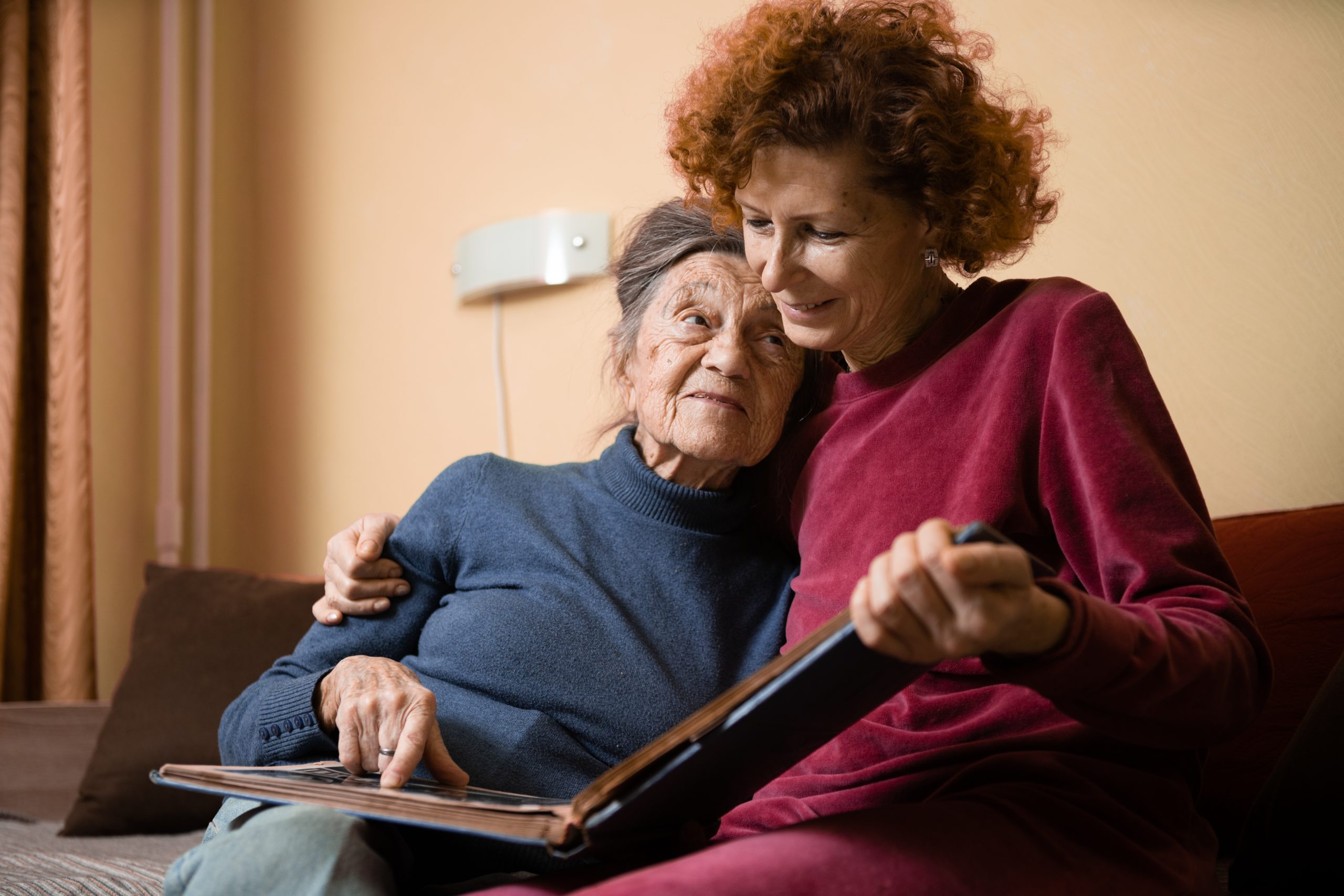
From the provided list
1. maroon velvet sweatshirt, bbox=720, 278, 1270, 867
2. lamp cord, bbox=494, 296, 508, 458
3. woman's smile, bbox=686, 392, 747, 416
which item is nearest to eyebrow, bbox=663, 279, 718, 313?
woman's smile, bbox=686, 392, 747, 416

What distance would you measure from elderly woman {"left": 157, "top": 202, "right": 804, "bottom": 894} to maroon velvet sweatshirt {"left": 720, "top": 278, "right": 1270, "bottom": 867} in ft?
0.50

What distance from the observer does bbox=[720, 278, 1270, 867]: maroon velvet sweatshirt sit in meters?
0.69

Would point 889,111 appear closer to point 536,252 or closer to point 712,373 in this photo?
point 712,373

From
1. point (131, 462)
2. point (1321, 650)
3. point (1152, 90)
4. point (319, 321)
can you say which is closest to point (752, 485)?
point (1321, 650)

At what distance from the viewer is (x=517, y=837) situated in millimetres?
647

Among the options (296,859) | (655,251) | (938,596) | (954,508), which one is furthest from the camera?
(655,251)

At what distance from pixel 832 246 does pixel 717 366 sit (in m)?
0.22

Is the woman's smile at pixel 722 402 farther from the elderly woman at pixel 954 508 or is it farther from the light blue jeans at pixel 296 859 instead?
the light blue jeans at pixel 296 859

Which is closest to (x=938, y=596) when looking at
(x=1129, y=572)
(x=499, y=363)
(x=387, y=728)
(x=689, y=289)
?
(x=1129, y=572)

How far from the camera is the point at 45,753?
6.38 feet

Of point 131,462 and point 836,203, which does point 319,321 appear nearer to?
point 131,462

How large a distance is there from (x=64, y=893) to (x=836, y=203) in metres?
1.09

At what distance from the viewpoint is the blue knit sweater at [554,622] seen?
1.07 meters

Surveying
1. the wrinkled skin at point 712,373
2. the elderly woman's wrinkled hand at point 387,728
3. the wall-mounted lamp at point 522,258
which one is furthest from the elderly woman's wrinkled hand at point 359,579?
the wall-mounted lamp at point 522,258
